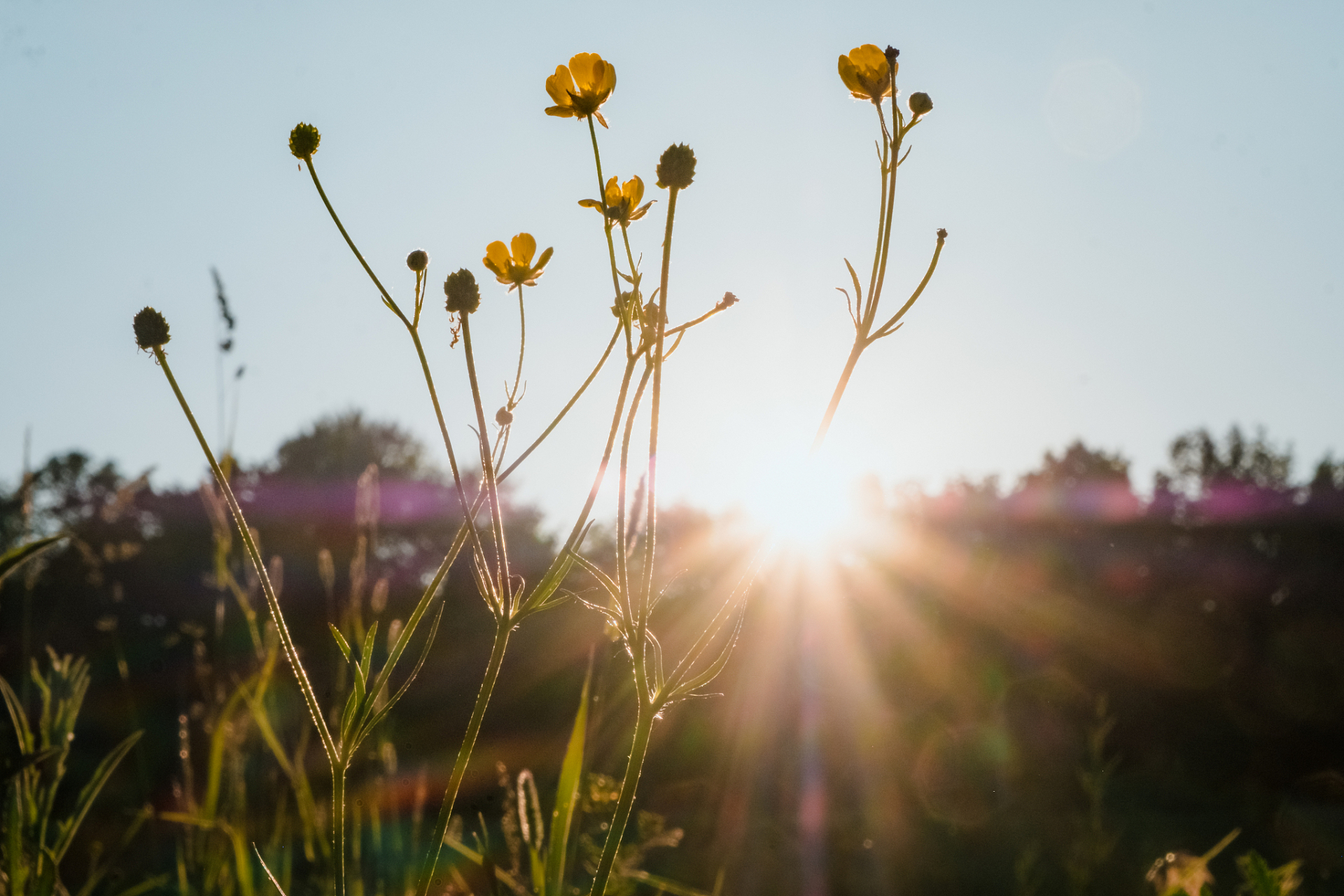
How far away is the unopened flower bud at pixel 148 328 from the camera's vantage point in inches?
32.7

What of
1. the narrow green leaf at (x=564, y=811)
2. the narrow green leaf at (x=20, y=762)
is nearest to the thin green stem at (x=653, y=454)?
the narrow green leaf at (x=564, y=811)

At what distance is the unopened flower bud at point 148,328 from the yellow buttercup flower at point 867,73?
0.80 m

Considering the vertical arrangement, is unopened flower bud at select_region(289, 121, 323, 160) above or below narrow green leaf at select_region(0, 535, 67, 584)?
above

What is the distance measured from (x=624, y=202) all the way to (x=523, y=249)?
16 centimetres

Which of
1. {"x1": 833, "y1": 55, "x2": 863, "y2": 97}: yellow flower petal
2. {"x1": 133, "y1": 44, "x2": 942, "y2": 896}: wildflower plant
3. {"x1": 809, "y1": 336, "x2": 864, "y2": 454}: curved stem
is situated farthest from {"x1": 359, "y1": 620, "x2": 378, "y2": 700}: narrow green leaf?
{"x1": 833, "y1": 55, "x2": 863, "y2": 97}: yellow flower petal

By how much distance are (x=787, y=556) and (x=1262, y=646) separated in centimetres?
794

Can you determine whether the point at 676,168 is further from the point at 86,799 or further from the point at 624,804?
the point at 86,799

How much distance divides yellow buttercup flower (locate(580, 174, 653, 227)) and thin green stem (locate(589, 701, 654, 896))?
0.51 metres

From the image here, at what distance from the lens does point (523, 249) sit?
1.08 m

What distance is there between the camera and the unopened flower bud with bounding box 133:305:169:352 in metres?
0.83

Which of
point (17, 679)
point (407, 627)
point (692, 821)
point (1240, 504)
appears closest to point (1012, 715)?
point (692, 821)

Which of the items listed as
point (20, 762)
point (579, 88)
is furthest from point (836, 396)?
point (20, 762)

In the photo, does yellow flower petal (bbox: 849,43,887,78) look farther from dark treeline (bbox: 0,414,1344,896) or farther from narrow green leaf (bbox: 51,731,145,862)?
narrow green leaf (bbox: 51,731,145,862)

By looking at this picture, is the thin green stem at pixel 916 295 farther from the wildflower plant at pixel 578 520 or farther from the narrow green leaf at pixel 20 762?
the narrow green leaf at pixel 20 762
